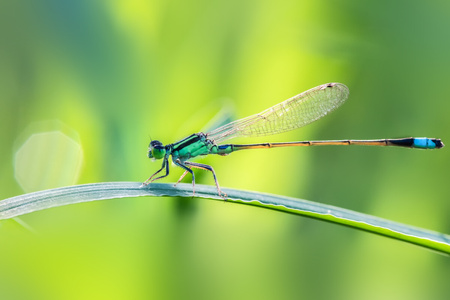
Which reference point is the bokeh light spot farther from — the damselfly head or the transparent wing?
the transparent wing

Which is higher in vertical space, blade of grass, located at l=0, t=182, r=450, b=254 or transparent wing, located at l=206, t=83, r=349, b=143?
transparent wing, located at l=206, t=83, r=349, b=143

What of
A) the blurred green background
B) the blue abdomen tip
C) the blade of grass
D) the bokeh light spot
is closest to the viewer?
the blade of grass

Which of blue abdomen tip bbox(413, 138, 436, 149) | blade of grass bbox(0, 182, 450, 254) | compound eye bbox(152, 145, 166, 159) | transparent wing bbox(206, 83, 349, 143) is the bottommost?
blade of grass bbox(0, 182, 450, 254)

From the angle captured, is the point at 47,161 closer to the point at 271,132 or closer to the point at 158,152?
the point at 158,152

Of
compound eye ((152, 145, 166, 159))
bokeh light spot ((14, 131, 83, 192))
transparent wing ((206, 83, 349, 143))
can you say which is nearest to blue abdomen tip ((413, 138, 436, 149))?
transparent wing ((206, 83, 349, 143))

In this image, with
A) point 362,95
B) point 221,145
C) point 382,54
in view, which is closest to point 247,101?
point 221,145

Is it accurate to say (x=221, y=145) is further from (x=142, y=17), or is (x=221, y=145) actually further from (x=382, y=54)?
(x=382, y=54)

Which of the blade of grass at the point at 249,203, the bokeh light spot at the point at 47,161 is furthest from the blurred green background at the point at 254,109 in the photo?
the blade of grass at the point at 249,203

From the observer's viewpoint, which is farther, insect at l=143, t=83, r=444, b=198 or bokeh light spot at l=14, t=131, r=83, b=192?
insect at l=143, t=83, r=444, b=198
